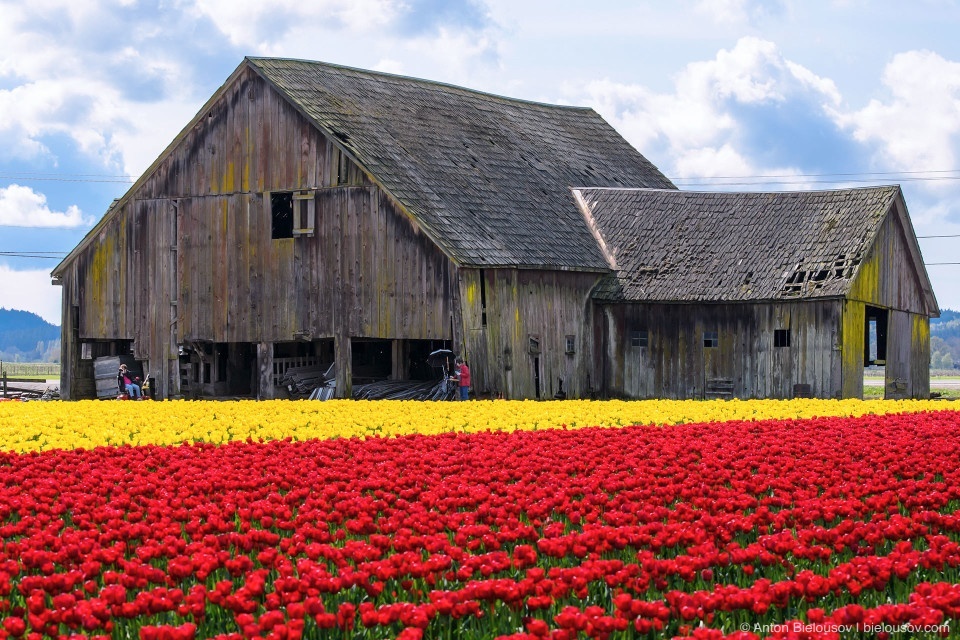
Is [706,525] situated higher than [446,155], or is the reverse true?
[446,155]

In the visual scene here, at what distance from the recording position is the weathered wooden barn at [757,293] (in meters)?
36.4

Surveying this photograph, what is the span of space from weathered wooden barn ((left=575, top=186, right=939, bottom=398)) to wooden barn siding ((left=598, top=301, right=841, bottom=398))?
0.03 meters

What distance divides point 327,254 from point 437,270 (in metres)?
3.42

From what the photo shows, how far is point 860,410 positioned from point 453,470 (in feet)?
46.9

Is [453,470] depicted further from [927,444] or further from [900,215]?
[900,215]

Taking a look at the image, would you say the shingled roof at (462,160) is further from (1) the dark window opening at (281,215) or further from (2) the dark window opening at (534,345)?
(1) the dark window opening at (281,215)

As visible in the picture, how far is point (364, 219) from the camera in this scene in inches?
1390

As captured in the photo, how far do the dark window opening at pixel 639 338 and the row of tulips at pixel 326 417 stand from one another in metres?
9.14

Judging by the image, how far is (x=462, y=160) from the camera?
39.8 m

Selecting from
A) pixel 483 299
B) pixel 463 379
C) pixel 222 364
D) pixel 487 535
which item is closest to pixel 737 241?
pixel 483 299

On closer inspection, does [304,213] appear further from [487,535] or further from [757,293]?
[487,535]

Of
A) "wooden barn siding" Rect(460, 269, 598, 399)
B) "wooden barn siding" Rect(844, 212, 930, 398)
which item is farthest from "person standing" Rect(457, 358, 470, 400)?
"wooden barn siding" Rect(844, 212, 930, 398)

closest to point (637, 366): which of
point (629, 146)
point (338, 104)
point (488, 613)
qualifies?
point (338, 104)

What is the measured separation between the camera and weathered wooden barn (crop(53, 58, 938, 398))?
35.2 m
